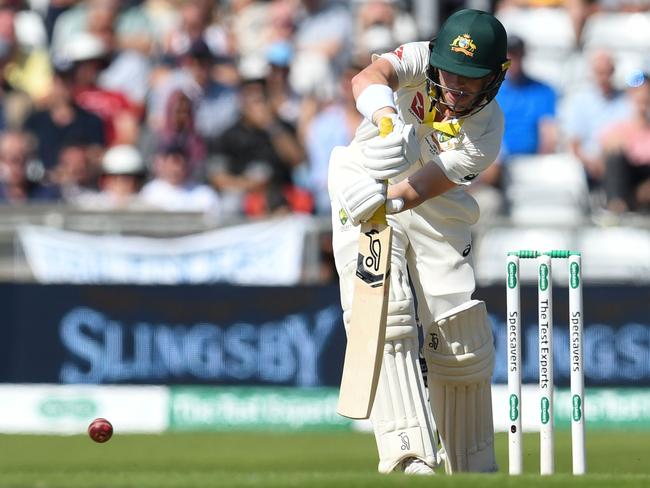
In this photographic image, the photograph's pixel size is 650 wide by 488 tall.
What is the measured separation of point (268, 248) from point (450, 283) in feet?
13.7

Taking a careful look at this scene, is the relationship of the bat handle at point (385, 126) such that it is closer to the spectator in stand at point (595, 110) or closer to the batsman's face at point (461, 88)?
the batsman's face at point (461, 88)

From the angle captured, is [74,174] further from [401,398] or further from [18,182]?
[401,398]

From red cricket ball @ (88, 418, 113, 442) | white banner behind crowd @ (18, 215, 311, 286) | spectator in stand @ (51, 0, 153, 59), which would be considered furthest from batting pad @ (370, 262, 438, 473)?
spectator in stand @ (51, 0, 153, 59)

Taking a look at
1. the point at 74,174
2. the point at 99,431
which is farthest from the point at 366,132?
the point at 74,174

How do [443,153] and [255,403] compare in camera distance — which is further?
[255,403]

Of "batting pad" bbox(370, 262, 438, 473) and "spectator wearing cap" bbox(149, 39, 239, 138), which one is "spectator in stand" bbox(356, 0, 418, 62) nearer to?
"spectator wearing cap" bbox(149, 39, 239, 138)

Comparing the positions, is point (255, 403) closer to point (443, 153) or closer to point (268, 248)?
point (268, 248)

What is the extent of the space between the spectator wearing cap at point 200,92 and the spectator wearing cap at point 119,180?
813 millimetres

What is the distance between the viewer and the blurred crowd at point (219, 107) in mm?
10383

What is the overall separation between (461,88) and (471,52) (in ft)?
0.45

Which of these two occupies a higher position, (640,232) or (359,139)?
(359,139)

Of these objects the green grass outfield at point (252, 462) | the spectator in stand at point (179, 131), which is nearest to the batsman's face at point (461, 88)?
the green grass outfield at point (252, 462)

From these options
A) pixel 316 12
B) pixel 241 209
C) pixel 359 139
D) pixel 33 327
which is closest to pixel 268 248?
pixel 241 209

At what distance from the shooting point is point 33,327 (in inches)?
369
